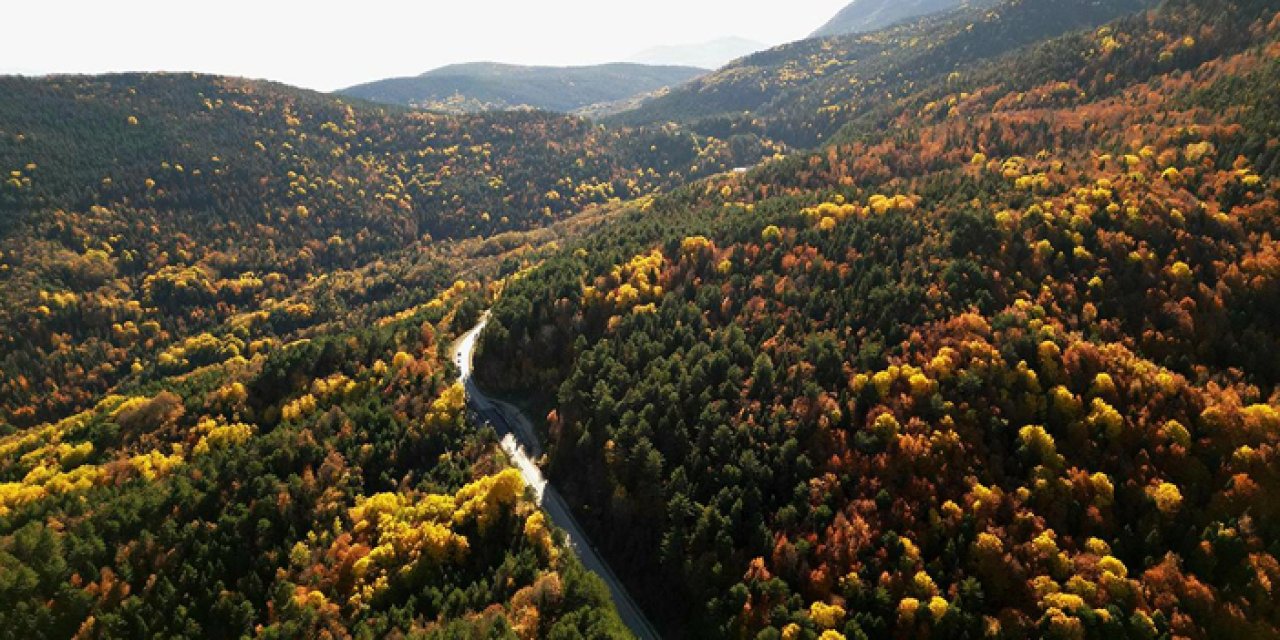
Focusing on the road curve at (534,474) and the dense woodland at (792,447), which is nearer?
the dense woodland at (792,447)

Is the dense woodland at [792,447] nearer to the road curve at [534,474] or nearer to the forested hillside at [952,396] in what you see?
the forested hillside at [952,396]

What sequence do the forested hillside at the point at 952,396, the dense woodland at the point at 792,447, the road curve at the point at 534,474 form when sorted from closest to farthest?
the forested hillside at the point at 952,396 < the dense woodland at the point at 792,447 < the road curve at the point at 534,474

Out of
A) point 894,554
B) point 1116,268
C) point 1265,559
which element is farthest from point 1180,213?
point 894,554

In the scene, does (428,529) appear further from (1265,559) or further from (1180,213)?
(1180,213)

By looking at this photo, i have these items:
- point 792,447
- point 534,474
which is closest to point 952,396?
point 792,447

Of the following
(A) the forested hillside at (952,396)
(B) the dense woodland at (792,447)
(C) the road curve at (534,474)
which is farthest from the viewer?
(C) the road curve at (534,474)

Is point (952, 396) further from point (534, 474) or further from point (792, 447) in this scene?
point (534, 474)

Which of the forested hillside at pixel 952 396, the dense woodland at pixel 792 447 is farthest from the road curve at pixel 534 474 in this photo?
the forested hillside at pixel 952 396
